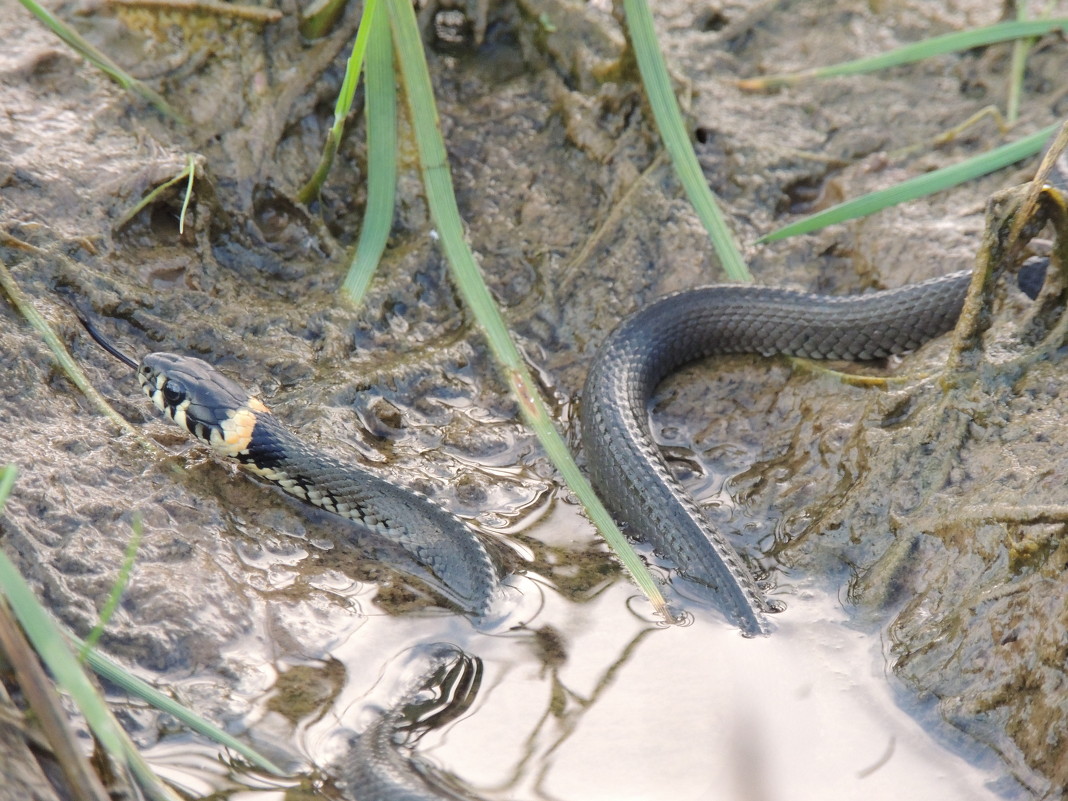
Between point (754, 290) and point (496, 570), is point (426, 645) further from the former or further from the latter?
point (754, 290)

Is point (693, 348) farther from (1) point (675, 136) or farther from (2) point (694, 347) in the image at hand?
(1) point (675, 136)

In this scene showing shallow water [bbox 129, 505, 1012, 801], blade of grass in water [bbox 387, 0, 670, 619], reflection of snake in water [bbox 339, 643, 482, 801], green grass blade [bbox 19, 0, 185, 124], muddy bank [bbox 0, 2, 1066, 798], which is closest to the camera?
reflection of snake in water [bbox 339, 643, 482, 801]

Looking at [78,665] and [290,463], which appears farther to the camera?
[290,463]

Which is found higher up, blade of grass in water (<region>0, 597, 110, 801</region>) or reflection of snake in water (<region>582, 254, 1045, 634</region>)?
blade of grass in water (<region>0, 597, 110, 801</region>)

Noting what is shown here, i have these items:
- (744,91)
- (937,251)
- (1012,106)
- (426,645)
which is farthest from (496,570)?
(1012,106)

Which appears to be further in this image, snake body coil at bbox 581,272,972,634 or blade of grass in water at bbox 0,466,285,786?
snake body coil at bbox 581,272,972,634

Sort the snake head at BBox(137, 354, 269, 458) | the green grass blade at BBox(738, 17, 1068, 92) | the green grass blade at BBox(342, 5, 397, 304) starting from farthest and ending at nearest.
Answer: the green grass blade at BBox(738, 17, 1068, 92) < the green grass blade at BBox(342, 5, 397, 304) < the snake head at BBox(137, 354, 269, 458)

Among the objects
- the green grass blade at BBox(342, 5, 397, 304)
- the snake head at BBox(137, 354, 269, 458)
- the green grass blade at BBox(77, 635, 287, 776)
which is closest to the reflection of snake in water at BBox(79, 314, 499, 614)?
the snake head at BBox(137, 354, 269, 458)

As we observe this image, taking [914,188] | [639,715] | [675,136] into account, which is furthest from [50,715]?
[914,188]

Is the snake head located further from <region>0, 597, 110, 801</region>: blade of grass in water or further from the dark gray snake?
<region>0, 597, 110, 801</region>: blade of grass in water
